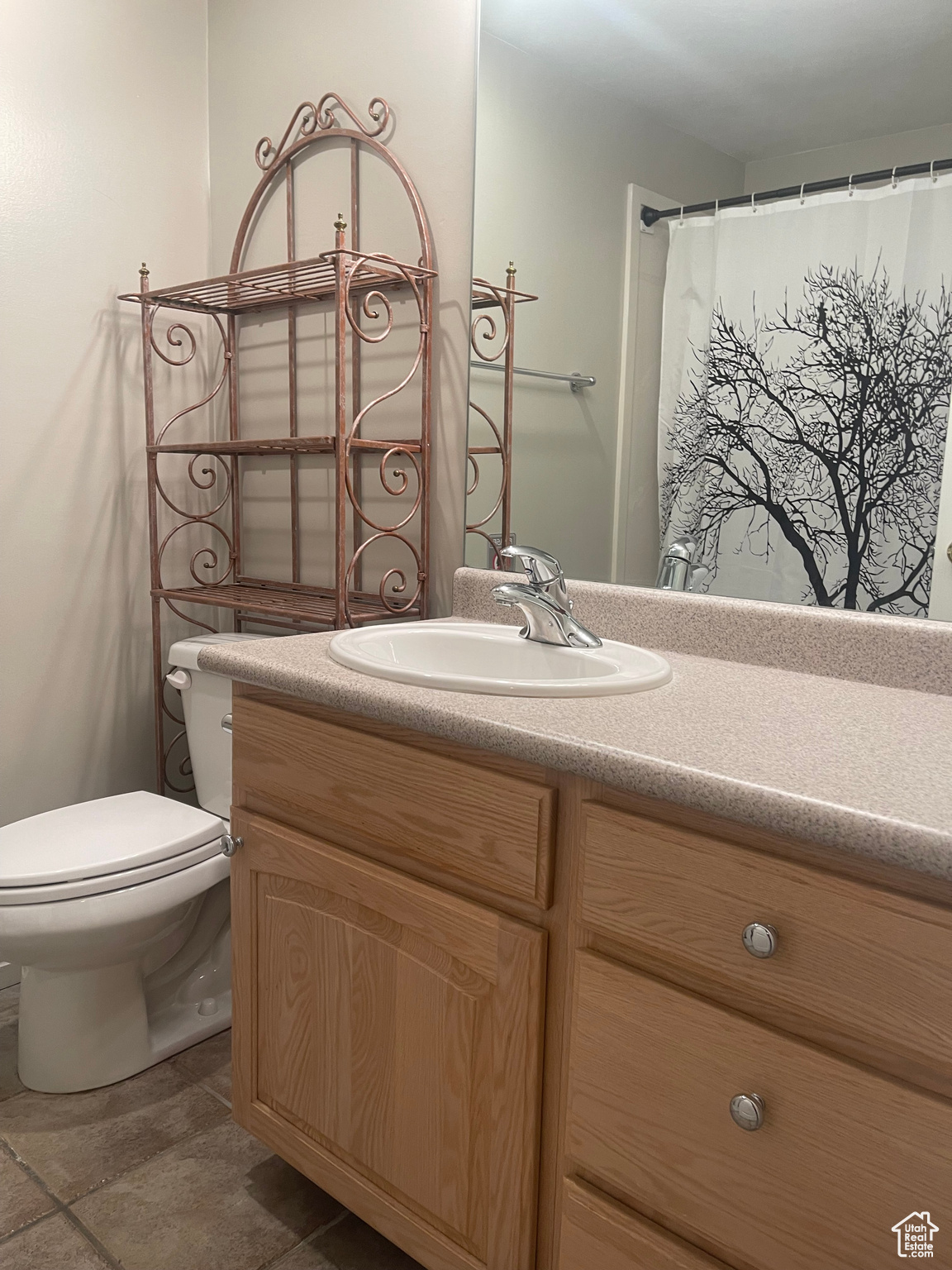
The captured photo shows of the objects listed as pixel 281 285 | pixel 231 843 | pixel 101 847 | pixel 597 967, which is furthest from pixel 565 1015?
pixel 281 285

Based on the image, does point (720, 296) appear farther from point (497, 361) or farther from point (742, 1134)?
point (742, 1134)

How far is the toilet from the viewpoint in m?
1.52

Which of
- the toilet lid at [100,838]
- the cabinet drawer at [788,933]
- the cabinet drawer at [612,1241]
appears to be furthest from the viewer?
the toilet lid at [100,838]

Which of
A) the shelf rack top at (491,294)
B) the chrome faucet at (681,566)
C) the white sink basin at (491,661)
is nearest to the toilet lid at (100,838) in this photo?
the white sink basin at (491,661)

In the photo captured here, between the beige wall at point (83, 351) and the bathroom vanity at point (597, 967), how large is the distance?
0.90m

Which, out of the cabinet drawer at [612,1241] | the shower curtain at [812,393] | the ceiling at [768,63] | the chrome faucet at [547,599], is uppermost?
the ceiling at [768,63]

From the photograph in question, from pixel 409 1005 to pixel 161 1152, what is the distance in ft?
2.31

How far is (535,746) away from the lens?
3.03 ft

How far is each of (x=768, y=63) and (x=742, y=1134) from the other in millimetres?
1319

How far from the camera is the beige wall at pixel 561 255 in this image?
58.3 inches

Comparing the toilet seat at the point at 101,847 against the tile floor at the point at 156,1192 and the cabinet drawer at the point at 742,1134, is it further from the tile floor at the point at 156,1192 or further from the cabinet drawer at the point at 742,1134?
the cabinet drawer at the point at 742,1134

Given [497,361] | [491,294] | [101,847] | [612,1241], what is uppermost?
[491,294]

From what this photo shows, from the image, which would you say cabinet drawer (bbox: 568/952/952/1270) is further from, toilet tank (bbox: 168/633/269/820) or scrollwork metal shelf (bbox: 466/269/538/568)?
toilet tank (bbox: 168/633/269/820)

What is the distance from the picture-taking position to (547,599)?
1.37 meters
